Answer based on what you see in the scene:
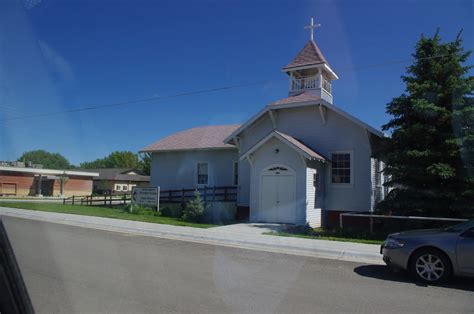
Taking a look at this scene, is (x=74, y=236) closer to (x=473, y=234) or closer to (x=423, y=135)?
(x=473, y=234)

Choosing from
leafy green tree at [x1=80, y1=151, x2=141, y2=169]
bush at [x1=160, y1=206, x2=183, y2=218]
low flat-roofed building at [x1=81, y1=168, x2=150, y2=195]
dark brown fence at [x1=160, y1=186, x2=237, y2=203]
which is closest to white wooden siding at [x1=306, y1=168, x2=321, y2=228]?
dark brown fence at [x1=160, y1=186, x2=237, y2=203]

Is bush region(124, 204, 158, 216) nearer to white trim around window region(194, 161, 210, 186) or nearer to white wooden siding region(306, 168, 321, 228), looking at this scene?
white trim around window region(194, 161, 210, 186)

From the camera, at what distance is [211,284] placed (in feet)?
24.2

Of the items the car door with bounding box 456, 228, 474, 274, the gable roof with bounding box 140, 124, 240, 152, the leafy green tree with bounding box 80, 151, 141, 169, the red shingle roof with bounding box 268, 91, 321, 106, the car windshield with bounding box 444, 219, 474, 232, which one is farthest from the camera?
the leafy green tree with bounding box 80, 151, 141, 169

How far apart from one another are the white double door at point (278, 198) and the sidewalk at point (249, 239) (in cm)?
123

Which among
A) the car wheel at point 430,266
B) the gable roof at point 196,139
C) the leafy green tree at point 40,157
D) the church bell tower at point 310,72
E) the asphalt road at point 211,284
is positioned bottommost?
the asphalt road at point 211,284

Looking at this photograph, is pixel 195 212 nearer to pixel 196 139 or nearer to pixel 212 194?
pixel 212 194

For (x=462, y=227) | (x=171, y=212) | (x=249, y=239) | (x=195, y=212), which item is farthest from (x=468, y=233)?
(x=171, y=212)

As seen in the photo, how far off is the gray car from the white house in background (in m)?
9.48

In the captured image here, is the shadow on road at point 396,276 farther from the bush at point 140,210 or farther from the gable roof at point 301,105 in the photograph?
the bush at point 140,210

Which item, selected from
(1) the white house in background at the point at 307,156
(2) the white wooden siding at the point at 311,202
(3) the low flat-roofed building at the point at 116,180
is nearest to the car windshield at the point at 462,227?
(1) the white house in background at the point at 307,156

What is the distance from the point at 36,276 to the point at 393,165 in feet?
44.8

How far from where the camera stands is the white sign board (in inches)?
931

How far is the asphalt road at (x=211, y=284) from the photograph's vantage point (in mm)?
6066
